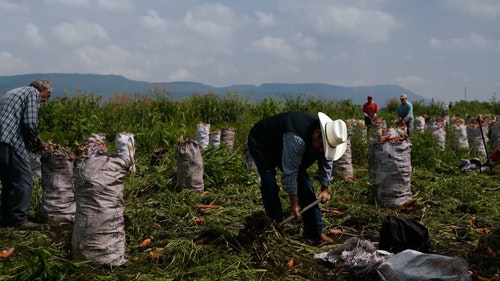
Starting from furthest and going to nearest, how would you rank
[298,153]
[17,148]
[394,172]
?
[394,172]
[17,148]
[298,153]

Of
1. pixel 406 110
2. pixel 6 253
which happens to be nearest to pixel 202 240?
pixel 6 253

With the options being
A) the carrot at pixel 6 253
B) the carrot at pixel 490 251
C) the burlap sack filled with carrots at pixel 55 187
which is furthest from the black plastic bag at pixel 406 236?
the burlap sack filled with carrots at pixel 55 187

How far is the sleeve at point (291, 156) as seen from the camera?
12.9 ft

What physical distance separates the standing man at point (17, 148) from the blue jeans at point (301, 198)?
230 centimetres

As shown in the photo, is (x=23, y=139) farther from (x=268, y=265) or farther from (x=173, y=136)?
(x=173, y=136)

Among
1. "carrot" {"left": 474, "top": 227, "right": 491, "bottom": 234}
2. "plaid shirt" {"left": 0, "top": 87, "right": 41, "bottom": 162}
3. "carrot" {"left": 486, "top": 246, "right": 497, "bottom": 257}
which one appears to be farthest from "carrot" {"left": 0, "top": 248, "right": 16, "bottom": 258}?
"carrot" {"left": 474, "top": 227, "right": 491, "bottom": 234}

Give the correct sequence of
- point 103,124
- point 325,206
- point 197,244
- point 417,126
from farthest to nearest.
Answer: point 417,126 < point 103,124 < point 325,206 < point 197,244

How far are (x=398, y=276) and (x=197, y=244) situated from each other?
5.43ft

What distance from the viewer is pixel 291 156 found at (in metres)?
3.97

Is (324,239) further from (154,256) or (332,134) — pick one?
(154,256)

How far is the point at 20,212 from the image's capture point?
4.87m

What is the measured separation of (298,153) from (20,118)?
9.29 feet

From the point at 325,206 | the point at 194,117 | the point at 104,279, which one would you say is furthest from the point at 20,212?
the point at 194,117

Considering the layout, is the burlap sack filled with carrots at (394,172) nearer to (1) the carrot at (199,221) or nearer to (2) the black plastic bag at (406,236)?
(2) the black plastic bag at (406,236)
